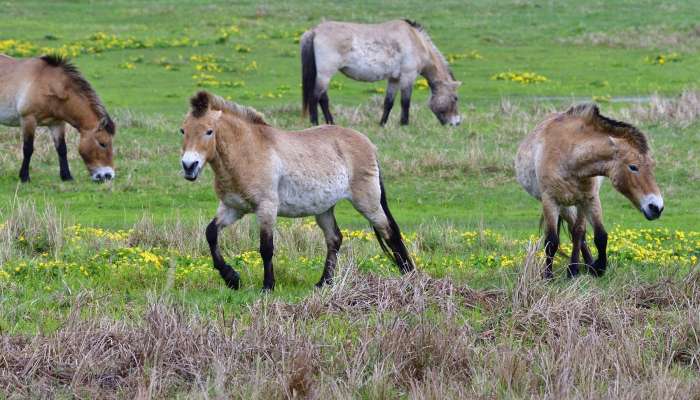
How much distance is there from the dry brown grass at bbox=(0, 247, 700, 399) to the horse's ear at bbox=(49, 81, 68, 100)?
8116 millimetres

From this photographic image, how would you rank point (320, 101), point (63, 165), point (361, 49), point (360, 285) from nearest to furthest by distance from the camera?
point (360, 285) < point (63, 165) < point (320, 101) < point (361, 49)

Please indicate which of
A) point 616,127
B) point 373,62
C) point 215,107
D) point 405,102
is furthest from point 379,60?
point 215,107

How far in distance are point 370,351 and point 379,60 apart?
15605mm

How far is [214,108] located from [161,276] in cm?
158

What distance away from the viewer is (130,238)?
12484mm

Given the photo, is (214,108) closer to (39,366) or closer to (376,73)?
(39,366)

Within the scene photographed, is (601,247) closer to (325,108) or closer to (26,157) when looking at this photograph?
(26,157)

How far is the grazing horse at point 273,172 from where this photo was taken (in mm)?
10164

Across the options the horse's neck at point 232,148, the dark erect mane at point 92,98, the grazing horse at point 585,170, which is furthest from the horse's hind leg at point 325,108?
the horse's neck at point 232,148

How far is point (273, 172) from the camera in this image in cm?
1040

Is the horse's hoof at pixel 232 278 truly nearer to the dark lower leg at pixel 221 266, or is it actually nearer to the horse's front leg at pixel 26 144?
the dark lower leg at pixel 221 266

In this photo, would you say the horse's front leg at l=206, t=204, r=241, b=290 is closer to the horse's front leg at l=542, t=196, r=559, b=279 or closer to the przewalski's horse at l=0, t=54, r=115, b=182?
the horse's front leg at l=542, t=196, r=559, b=279

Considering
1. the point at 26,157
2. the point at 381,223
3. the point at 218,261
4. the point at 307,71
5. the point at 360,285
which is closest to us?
the point at 360,285

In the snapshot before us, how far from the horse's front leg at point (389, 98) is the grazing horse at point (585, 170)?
10060 mm
